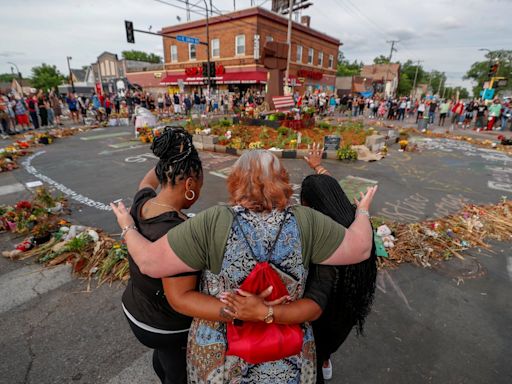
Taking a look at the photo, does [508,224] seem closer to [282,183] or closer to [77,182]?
[282,183]

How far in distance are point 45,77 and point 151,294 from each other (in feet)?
254

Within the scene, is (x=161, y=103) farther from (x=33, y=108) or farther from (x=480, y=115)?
(x=480, y=115)

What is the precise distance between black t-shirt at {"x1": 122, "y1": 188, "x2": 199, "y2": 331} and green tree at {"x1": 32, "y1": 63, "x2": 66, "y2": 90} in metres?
74.3

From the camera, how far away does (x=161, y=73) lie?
3400cm

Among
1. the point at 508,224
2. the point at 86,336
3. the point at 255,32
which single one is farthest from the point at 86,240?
the point at 255,32

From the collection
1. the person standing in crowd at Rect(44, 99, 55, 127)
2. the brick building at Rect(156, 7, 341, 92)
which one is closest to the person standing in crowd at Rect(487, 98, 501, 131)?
the brick building at Rect(156, 7, 341, 92)

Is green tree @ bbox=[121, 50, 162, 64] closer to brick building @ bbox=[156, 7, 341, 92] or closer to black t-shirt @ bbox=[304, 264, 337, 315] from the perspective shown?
brick building @ bbox=[156, 7, 341, 92]

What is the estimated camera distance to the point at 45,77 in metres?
59.7

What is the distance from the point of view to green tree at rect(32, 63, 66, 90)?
195 ft

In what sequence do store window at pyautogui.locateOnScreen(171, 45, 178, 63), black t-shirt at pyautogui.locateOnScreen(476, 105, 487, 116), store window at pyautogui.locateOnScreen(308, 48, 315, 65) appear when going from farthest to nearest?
store window at pyautogui.locateOnScreen(171, 45, 178, 63) → store window at pyautogui.locateOnScreen(308, 48, 315, 65) → black t-shirt at pyautogui.locateOnScreen(476, 105, 487, 116)

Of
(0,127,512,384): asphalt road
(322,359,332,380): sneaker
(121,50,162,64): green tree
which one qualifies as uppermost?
(121,50,162,64): green tree

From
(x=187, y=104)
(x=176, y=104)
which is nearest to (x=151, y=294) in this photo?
(x=187, y=104)

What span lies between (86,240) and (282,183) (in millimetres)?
4067

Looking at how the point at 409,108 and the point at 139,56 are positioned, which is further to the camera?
the point at 139,56
